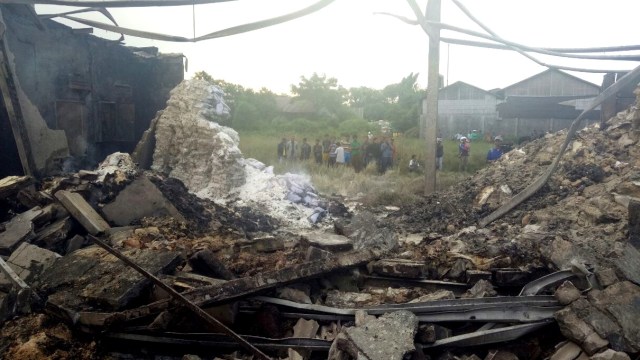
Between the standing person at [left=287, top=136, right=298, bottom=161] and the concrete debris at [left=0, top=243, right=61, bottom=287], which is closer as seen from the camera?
the concrete debris at [left=0, top=243, right=61, bottom=287]

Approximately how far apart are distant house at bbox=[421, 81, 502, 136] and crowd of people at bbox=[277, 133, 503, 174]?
8.35 metres

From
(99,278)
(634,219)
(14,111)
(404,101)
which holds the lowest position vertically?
(99,278)

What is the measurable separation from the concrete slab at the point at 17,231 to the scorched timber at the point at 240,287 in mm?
2804

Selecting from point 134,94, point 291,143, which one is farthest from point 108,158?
point 291,143

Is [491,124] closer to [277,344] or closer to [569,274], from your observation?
[569,274]

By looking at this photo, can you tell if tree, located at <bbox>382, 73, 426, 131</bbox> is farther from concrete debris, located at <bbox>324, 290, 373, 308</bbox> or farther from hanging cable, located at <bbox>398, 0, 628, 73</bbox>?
concrete debris, located at <bbox>324, 290, 373, 308</bbox>

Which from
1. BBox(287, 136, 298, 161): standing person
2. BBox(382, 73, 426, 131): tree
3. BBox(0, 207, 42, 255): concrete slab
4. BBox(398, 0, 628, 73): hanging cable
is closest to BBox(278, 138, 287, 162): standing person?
BBox(287, 136, 298, 161): standing person

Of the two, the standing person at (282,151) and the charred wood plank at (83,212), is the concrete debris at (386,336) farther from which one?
the standing person at (282,151)

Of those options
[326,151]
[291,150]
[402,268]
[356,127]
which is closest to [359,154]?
[326,151]

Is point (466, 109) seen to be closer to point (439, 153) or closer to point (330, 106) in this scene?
point (439, 153)

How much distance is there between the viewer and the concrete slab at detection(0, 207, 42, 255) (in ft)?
17.8

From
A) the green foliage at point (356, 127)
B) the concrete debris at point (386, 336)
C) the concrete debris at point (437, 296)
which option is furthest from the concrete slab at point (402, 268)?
the green foliage at point (356, 127)

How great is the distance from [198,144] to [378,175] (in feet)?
18.5

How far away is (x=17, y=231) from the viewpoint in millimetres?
5676
